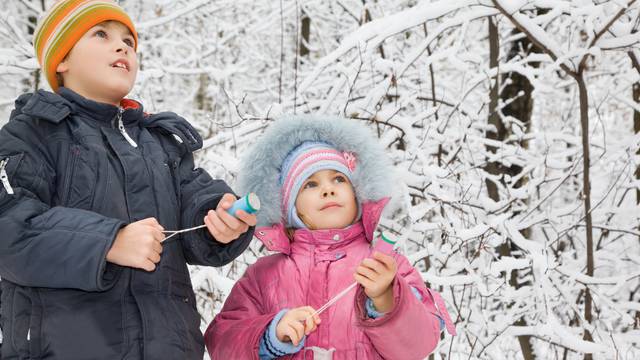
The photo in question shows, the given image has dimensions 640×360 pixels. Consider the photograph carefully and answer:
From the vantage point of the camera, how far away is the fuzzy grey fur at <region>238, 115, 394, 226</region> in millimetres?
2225

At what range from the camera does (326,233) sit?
2.14m

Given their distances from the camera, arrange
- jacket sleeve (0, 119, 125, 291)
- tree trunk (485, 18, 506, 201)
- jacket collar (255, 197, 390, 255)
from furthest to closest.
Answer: tree trunk (485, 18, 506, 201), jacket collar (255, 197, 390, 255), jacket sleeve (0, 119, 125, 291)

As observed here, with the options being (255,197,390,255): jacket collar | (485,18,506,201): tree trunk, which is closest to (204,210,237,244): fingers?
(255,197,390,255): jacket collar

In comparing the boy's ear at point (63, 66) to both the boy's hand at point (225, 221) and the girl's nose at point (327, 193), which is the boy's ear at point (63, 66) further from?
the girl's nose at point (327, 193)

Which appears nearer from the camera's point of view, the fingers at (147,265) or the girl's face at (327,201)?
the fingers at (147,265)

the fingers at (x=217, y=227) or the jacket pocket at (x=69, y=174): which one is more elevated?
the jacket pocket at (x=69, y=174)

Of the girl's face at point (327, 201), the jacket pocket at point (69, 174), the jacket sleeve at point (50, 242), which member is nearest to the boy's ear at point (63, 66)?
the jacket pocket at point (69, 174)

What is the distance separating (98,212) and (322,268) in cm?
78

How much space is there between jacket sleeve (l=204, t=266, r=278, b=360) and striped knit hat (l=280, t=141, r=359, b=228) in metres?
0.26

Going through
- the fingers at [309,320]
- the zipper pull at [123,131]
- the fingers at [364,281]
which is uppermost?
the zipper pull at [123,131]

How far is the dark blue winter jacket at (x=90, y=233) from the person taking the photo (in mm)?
1561

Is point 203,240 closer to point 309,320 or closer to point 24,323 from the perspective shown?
point 309,320

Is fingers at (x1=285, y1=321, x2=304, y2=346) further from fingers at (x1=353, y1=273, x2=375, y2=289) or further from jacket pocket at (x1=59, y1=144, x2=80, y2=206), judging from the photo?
jacket pocket at (x1=59, y1=144, x2=80, y2=206)

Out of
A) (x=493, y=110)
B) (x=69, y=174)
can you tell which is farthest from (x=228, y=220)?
(x=493, y=110)
